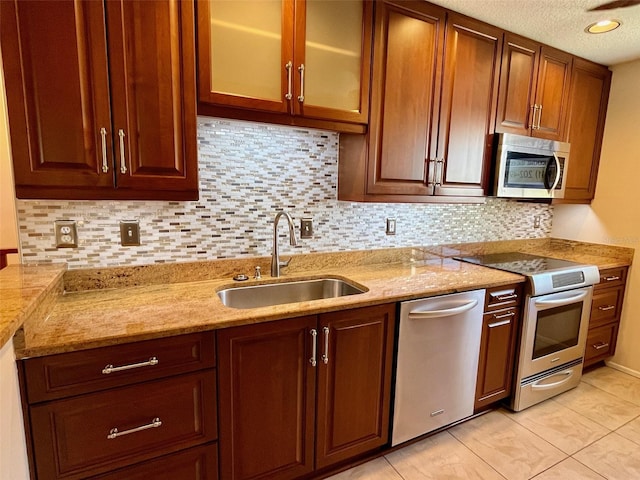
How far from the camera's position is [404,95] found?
1881mm

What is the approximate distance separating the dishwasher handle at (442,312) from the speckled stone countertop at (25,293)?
1466 mm

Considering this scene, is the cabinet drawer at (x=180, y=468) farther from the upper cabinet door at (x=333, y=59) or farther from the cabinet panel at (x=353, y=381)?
the upper cabinet door at (x=333, y=59)

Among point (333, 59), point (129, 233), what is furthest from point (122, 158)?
point (333, 59)

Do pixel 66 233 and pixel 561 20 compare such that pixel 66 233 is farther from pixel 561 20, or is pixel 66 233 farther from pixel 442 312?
pixel 561 20

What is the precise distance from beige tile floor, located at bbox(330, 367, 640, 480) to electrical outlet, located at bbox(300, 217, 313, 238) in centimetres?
124

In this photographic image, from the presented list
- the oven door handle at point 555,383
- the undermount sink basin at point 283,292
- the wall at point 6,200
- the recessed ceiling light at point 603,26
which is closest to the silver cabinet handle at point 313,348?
the undermount sink basin at point 283,292

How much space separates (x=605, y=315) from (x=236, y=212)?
2854 millimetres

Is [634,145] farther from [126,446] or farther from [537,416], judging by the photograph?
[126,446]

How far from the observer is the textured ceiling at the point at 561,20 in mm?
1838

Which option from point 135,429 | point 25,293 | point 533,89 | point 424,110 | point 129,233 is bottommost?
point 135,429

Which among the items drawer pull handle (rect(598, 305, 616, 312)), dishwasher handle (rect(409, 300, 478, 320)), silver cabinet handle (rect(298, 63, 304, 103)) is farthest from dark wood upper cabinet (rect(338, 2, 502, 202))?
drawer pull handle (rect(598, 305, 616, 312))

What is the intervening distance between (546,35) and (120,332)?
2804 mm

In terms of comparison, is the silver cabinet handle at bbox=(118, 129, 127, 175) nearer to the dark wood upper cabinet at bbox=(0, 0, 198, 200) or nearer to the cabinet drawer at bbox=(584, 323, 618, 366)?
the dark wood upper cabinet at bbox=(0, 0, 198, 200)

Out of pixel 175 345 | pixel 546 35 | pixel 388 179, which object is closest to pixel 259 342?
pixel 175 345
